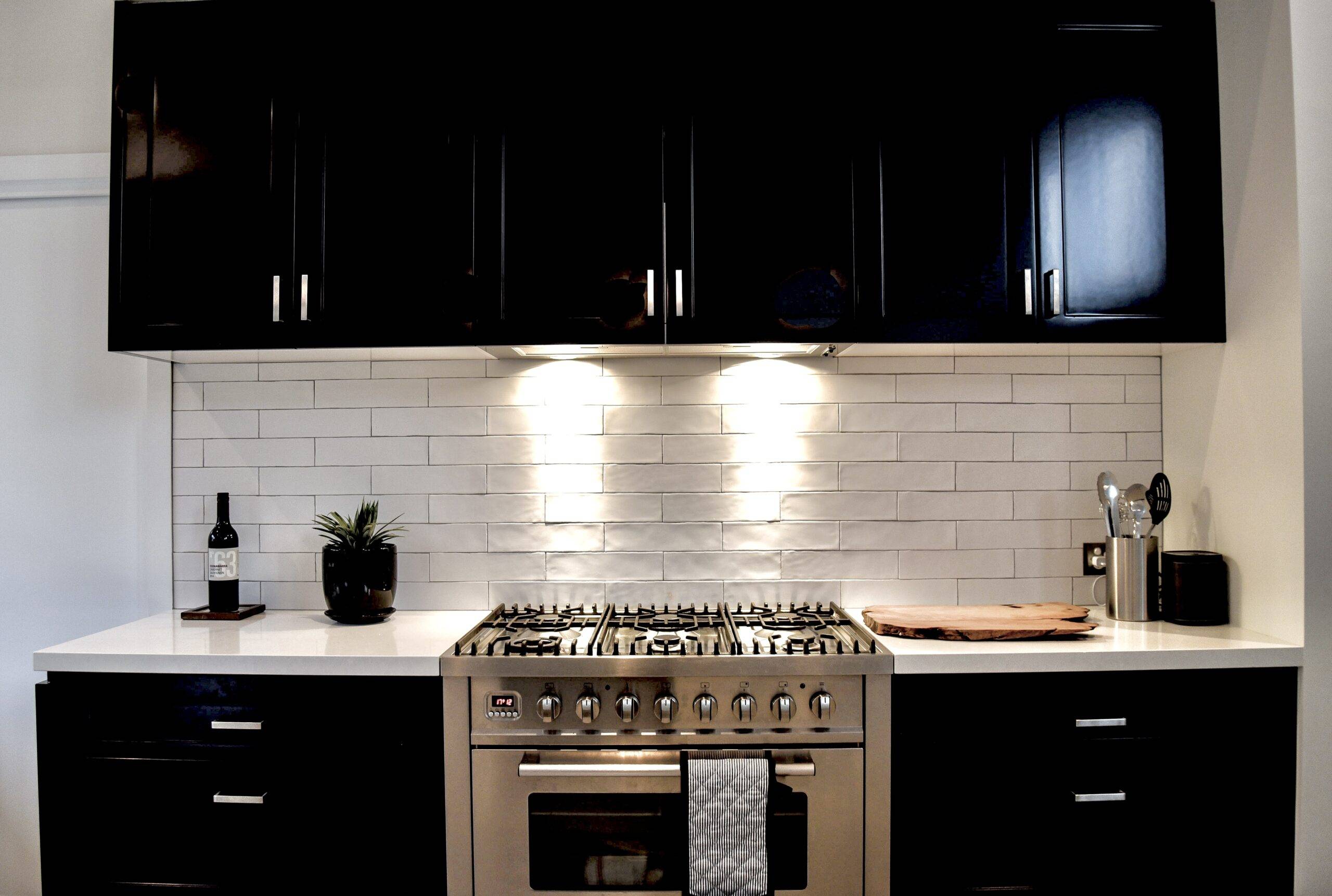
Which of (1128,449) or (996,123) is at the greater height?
(996,123)

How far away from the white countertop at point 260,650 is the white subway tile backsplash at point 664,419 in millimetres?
752

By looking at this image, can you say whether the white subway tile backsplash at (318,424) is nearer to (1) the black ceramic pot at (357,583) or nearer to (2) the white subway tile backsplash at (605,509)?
(1) the black ceramic pot at (357,583)

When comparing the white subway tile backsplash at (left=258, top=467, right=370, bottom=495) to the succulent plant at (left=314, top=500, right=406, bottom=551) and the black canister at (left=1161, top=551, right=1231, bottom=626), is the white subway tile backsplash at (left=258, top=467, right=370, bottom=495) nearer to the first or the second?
the succulent plant at (left=314, top=500, right=406, bottom=551)

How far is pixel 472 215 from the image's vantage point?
2105 mm

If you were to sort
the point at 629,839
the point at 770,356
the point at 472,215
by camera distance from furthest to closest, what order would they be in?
the point at 770,356
the point at 472,215
the point at 629,839

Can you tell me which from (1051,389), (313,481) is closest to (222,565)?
(313,481)

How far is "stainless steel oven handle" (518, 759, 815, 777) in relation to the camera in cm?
182

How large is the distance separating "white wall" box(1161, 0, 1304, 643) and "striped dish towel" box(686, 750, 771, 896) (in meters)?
1.37

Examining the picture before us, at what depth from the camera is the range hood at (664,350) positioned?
84.1 inches

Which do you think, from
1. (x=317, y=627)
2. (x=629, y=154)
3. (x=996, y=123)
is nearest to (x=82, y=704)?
(x=317, y=627)

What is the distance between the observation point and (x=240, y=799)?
188cm

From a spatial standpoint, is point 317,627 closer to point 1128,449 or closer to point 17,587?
point 17,587

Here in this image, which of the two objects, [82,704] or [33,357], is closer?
[82,704]

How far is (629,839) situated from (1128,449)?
1876mm
